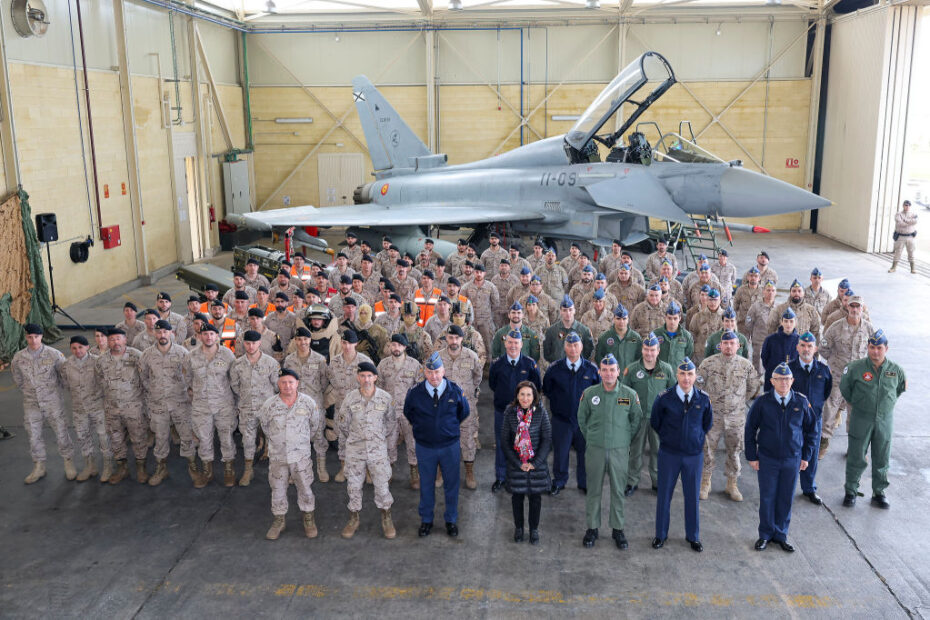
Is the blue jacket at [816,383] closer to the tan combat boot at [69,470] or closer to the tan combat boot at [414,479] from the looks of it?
the tan combat boot at [414,479]

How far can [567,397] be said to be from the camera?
6.82 meters

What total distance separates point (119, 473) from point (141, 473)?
25 cm

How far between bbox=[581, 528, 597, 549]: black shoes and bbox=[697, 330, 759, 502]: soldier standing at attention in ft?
4.61

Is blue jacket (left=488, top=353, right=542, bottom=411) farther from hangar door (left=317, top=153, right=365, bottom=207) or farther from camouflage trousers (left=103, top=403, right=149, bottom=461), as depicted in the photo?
hangar door (left=317, top=153, right=365, bottom=207)

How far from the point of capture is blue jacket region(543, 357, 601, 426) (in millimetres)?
6801

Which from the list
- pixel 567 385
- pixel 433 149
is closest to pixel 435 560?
pixel 567 385

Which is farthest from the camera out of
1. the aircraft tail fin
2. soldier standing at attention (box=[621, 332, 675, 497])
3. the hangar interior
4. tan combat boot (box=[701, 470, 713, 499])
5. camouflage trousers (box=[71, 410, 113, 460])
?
the aircraft tail fin

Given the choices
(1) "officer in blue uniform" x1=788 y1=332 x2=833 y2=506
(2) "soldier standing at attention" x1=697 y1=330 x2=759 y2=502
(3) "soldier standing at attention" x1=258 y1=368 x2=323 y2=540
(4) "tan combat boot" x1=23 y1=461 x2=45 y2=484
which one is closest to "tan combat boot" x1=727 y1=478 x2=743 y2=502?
(2) "soldier standing at attention" x1=697 y1=330 x2=759 y2=502

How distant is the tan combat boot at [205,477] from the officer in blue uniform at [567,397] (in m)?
3.41

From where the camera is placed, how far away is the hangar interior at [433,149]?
5.67 metres

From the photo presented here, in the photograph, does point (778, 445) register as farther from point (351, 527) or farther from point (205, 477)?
point (205, 477)

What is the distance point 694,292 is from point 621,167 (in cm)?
390

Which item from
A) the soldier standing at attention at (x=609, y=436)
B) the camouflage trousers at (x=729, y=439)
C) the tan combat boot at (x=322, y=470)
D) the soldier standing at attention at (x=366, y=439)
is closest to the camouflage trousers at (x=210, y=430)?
the tan combat boot at (x=322, y=470)

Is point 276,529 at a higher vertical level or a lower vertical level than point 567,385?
lower
